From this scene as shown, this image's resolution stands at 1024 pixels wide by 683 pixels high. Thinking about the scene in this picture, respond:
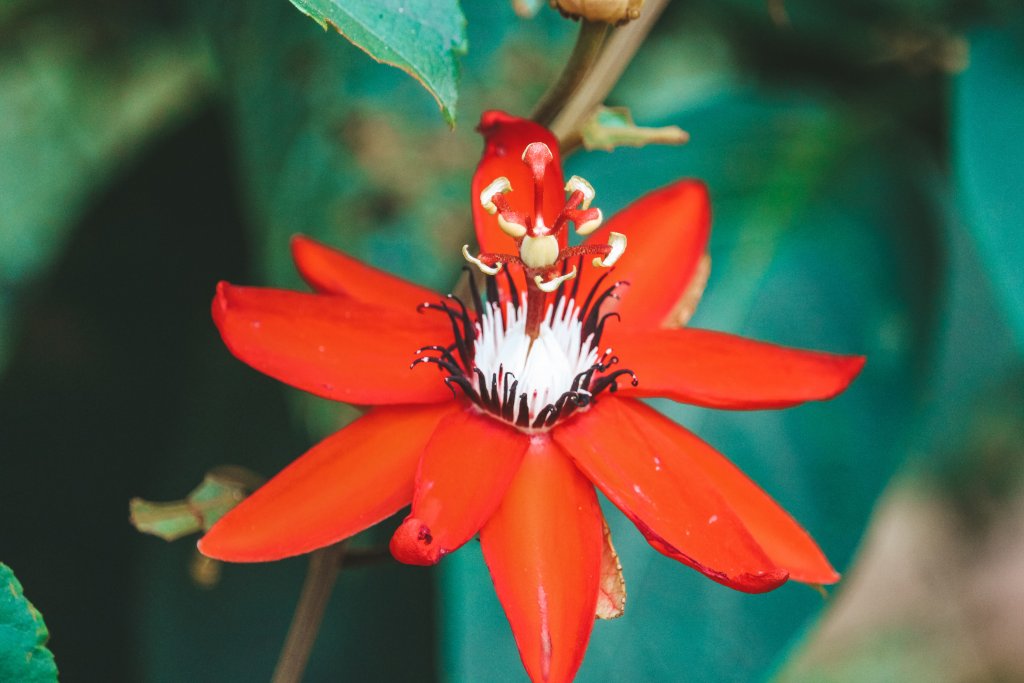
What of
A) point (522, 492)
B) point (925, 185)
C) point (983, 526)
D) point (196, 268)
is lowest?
point (522, 492)

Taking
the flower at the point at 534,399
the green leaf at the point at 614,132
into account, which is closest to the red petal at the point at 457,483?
the flower at the point at 534,399

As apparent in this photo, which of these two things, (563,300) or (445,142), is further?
(445,142)

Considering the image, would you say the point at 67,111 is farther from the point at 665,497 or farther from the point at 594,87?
the point at 665,497

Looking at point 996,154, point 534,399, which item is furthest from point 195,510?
point 996,154

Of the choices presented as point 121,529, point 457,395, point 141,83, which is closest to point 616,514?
→ point 457,395

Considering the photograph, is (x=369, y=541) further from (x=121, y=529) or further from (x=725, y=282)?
(x=725, y=282)

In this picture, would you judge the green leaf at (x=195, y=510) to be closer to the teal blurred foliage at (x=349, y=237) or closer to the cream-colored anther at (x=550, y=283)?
the cream-colored anther at (x=550, y=283)

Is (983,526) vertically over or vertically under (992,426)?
under
